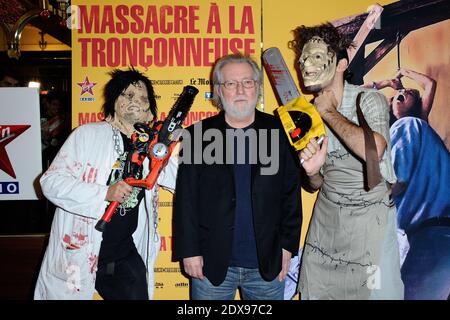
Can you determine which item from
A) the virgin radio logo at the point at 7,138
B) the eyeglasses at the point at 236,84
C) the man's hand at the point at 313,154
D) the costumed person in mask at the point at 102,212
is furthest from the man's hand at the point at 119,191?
the virgin radio logo at the point at 7,138

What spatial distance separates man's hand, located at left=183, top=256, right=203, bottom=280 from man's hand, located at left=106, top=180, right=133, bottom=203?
0.49 metres

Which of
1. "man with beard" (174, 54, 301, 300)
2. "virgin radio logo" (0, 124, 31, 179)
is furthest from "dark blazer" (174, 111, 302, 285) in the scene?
"virgin radio logo" (0, 124, 31, 179)

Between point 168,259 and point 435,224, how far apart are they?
2.06m

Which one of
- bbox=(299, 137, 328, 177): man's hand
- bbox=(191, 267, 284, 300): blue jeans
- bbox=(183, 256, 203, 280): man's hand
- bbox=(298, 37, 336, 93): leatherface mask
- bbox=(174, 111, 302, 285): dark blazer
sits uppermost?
bbox=(298, 37, 336, 93): leatherface mask

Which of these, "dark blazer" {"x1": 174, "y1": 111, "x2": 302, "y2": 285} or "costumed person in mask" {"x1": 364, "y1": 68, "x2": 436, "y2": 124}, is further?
"costumed person in mask" {"x1": 364, "y1": 68, "x2": 436, "y2": 124}

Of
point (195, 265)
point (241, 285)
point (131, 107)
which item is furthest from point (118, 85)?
point (241, 285)

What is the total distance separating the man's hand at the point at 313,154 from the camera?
85.6 inches

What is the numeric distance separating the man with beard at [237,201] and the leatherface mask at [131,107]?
36 cm

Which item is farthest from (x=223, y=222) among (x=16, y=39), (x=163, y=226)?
(x=16, y=39)

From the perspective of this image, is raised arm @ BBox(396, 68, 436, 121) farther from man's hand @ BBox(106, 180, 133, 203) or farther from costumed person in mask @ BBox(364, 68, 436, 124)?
man's hand @ BBox(106, 180, 133, 203)

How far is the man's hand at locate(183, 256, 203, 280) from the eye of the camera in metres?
2.24

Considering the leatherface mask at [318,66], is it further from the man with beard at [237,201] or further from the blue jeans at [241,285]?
the blue jeans at [241,285]

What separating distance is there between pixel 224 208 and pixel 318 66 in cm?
99

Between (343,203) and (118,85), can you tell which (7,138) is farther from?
(343,203)
